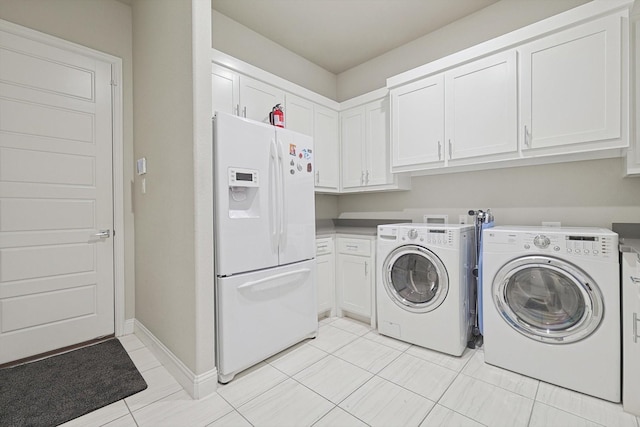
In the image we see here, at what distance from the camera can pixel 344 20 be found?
2705mm

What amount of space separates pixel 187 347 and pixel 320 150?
2.11 m

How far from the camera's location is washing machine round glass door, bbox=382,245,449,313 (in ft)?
7.02

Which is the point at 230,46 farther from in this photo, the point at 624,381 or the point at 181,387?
the point at 624,381

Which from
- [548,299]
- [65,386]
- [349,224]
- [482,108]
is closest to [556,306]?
[548,299]

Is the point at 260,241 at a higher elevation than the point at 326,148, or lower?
lower

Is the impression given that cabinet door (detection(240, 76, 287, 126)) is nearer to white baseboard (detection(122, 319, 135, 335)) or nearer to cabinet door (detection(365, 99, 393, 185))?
cabinet door (detection(365, 99, 393, 185))

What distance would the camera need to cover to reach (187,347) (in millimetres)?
1756

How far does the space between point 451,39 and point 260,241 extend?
261 centimetres

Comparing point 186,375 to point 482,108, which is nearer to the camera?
point 186,375

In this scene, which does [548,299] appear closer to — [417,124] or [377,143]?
[417,124]

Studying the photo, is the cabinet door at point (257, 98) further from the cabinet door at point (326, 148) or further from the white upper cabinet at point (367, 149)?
the white upper cabinet at point (367, 149)

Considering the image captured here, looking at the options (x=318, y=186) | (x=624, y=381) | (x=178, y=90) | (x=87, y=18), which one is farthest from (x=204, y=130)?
(x=624, y=381)

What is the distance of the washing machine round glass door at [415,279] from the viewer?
7.02 feet

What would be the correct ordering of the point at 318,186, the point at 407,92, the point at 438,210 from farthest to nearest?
the point at 318,186, the point at 438,210, the point at 407,92
